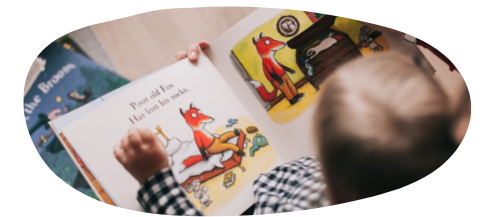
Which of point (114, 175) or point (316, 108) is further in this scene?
point (316, 108)

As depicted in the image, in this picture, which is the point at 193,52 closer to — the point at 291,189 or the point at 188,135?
the point at 188,135

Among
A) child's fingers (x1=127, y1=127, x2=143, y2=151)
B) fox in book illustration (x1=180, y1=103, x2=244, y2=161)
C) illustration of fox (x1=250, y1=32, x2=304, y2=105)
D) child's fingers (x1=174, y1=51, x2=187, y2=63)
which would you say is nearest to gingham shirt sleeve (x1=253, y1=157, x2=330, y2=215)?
fox in book illustration (x1=180, y1=103, x2=244, y2=161)

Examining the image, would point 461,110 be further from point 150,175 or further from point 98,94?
point 98,94

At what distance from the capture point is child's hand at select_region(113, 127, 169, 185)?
0.89m

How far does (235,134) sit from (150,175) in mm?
314

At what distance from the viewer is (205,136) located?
961mm

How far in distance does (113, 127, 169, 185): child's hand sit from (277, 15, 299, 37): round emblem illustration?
0.61 metres

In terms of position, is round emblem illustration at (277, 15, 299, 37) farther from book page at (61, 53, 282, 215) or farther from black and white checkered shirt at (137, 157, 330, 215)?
black and white checkered shirt at (137, 157, 330, 215)

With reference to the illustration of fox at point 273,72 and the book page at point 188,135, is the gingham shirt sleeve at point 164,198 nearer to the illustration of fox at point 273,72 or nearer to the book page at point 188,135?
the book page at point 188,135

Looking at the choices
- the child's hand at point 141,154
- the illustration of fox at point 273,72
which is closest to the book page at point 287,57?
the illustration of fox at point 273,72

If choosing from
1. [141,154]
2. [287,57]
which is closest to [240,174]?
[141,154]

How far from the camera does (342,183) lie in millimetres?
904

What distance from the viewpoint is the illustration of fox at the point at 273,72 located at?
3.36ft

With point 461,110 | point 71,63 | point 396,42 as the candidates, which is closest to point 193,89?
point 71,63
